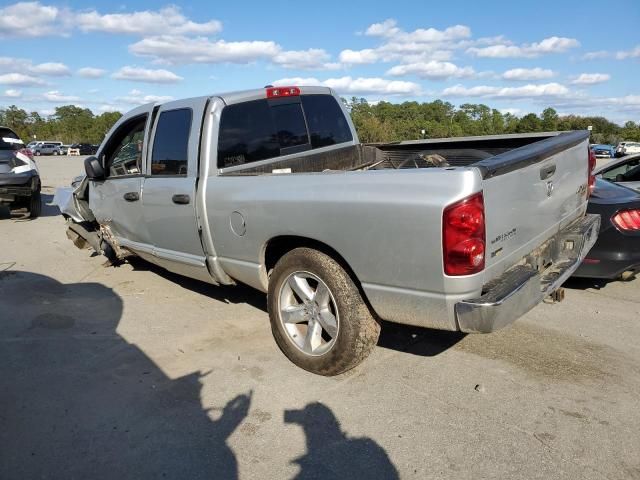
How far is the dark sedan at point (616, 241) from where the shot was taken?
4.62m

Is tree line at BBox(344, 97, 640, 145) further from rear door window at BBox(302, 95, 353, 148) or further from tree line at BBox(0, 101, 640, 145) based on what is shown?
rear door window at BBox(302, 95, 353, 148)

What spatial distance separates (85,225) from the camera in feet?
21.1

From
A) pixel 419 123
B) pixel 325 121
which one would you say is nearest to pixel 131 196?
pixel 325 121

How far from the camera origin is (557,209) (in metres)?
3.56

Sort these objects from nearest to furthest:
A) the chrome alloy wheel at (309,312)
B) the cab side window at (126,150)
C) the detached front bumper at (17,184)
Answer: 1. the chrome alloy wheel at (309,312)
2. the cab side window at (126,150)
3. the detached front bumper at (17,184)

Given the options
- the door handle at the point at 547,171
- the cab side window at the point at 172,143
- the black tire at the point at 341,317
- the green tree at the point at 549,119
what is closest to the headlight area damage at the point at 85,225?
the cab side window at the point at 172,143

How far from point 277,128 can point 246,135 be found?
0.37m

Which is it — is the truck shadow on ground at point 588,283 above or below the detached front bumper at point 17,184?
below

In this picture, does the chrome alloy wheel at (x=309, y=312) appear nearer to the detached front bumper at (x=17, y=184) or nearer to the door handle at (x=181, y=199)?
the door handle at (x=181, y=199)

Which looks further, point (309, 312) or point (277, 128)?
point (277, 128)

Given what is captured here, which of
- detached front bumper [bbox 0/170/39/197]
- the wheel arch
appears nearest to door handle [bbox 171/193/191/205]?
the wheel arch

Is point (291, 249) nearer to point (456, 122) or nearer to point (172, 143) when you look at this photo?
point (172, 143)

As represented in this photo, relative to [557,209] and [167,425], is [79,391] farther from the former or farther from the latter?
[557,209]

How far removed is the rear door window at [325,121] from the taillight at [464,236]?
250cm
